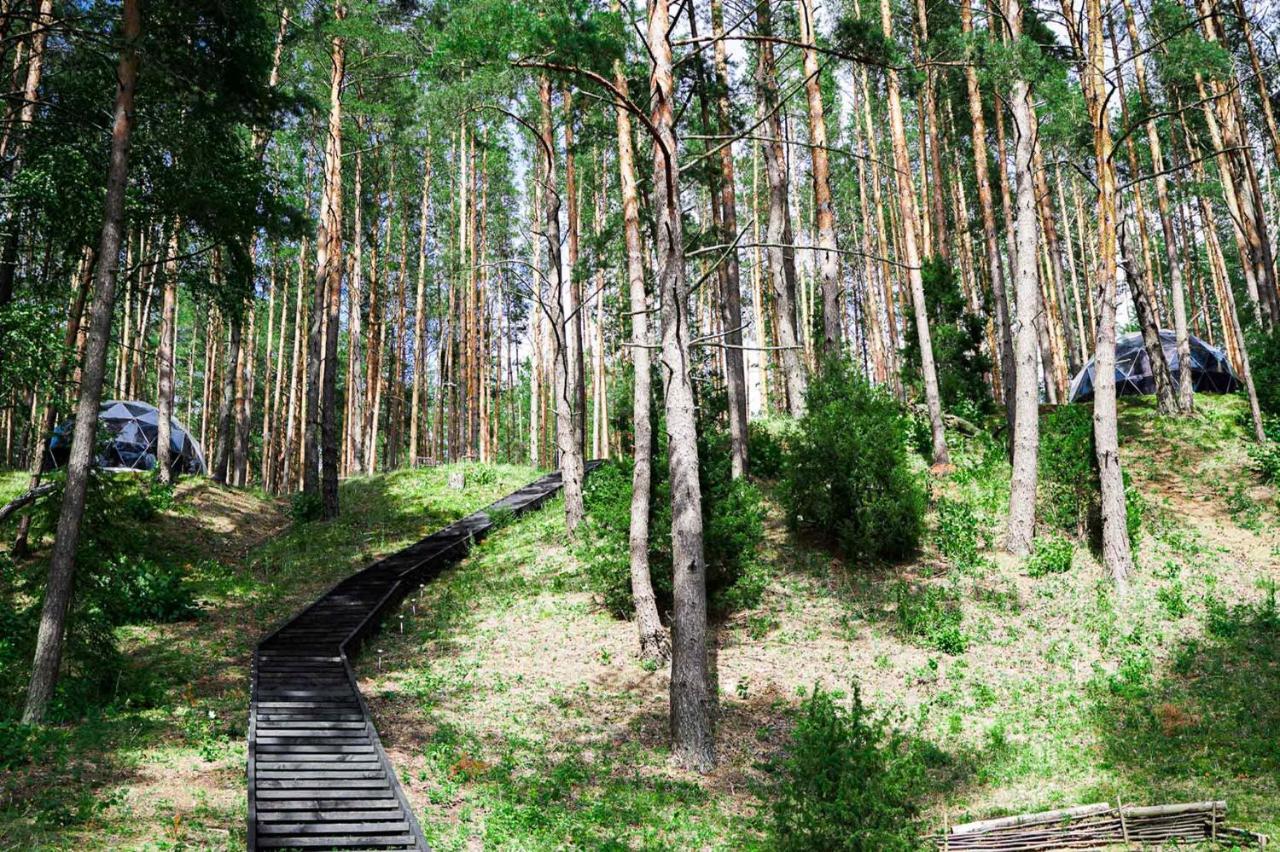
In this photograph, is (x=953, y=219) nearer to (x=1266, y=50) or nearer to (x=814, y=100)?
(x=1266, y=50)

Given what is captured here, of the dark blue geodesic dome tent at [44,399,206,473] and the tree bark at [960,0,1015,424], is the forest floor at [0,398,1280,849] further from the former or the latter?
the dark blue geodesic dome tent at [44,399,206,473]

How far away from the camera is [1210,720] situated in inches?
388

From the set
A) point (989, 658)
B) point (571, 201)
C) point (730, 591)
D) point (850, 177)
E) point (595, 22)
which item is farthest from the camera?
point (850, 177)

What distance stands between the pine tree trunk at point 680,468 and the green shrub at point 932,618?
3558 millimetres

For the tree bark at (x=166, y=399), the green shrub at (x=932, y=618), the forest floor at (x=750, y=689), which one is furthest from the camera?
the tree bark at (x=166, y=399)

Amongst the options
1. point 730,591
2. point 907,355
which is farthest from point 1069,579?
point 907,355

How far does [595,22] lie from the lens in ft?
36.3

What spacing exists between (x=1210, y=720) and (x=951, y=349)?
13.5 meters

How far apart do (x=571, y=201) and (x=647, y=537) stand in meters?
10.3

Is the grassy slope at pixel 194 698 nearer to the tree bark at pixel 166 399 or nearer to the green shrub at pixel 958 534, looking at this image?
the tree bark at pixel 166 399

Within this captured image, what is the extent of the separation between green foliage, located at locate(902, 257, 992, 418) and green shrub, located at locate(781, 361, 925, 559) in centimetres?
717

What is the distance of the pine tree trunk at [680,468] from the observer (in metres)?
9.95

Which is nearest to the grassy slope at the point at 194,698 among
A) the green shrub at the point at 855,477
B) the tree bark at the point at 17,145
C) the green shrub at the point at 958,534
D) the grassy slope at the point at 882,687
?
the grassy slope at the point at 882,687

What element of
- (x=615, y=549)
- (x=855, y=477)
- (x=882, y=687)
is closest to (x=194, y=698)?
(x=615, y=549)
